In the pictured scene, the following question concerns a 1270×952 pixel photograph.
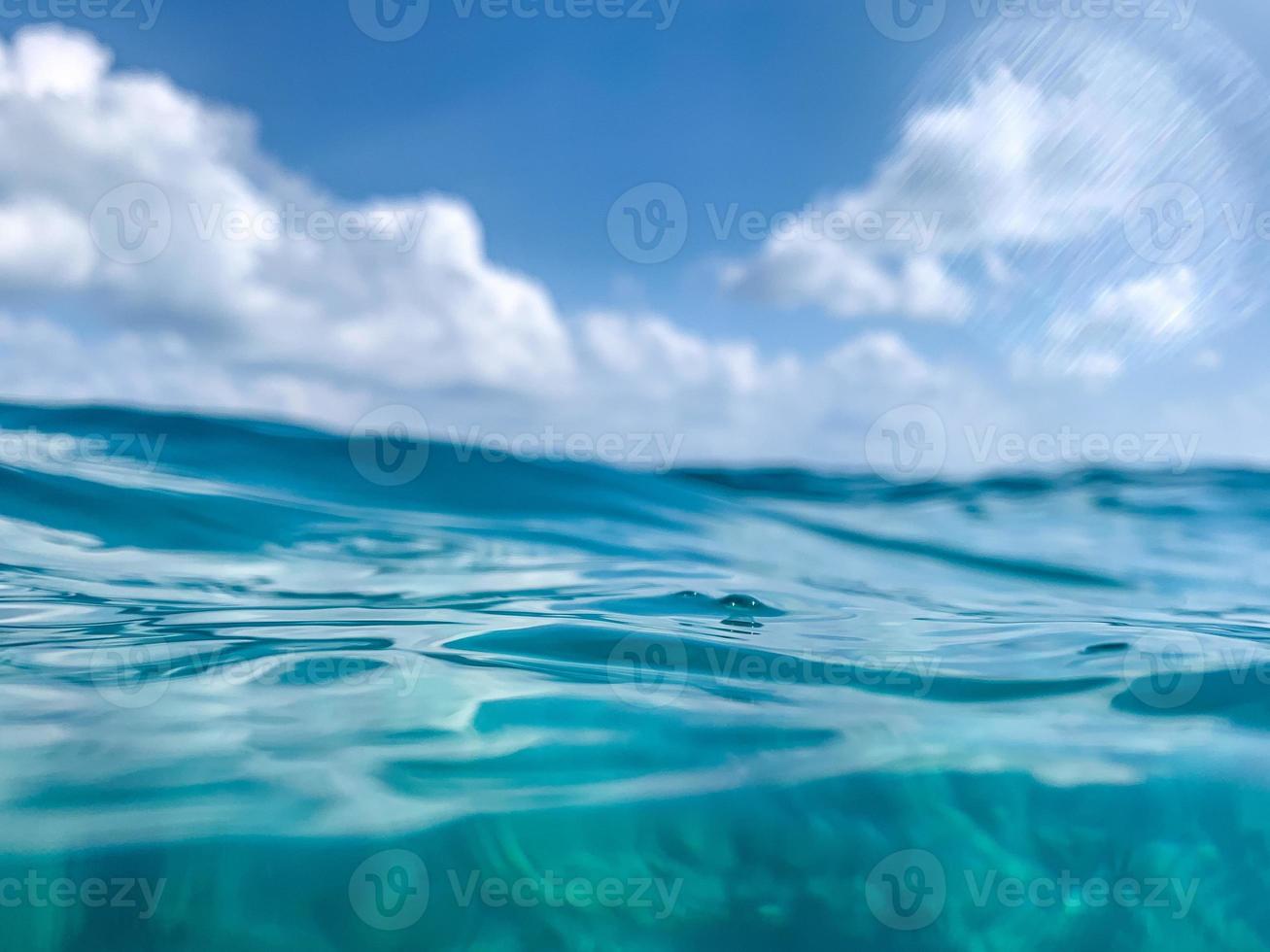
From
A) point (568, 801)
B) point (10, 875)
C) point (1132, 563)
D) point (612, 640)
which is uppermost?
point (1132, 563)

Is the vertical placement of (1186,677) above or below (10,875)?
above

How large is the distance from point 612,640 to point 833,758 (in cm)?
153

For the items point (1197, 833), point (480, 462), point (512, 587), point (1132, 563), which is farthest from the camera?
point (480, 462)

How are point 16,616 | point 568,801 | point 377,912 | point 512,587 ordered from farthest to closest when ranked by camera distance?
point 512,587
point 16,616
point 568,801
point 377,912

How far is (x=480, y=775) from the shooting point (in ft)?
7.90

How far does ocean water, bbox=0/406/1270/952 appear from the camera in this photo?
201cm

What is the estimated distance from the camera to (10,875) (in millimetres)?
1953

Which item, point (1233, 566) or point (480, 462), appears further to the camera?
point (480, 462)

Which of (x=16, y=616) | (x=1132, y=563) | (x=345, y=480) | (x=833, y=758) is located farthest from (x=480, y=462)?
(x=833, y=758)

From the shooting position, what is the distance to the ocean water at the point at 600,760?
2006mm

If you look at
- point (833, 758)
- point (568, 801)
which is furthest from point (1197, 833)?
point (568, 801)

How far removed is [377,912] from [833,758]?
51.6 inches

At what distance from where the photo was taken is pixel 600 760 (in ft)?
8.43

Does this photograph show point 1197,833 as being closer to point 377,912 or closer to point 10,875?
point 377,912
